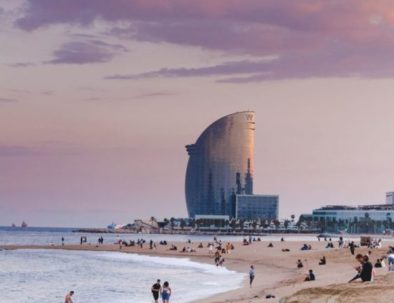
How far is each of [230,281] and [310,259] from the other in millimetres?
21407

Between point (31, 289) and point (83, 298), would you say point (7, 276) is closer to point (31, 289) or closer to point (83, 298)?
point (31, 289)

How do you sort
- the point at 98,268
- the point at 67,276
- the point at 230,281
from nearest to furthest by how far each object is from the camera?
the point at 230,281
the point at 67,276
the point at 98,268

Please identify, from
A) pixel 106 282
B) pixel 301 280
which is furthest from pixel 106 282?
pixel 301 280

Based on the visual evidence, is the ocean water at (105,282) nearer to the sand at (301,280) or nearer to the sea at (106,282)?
the sea at (106,282)

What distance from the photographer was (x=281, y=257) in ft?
258

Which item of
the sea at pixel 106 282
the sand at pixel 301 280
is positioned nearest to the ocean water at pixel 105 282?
the sea at pixel 106 282

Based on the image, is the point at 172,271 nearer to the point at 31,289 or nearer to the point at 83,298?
the point at 31,289

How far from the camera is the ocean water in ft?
Result: 142

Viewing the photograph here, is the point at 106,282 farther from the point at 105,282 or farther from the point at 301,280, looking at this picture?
the point at 301,280

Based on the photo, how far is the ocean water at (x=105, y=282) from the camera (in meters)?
43.3

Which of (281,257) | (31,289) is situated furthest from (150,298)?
(281,257)

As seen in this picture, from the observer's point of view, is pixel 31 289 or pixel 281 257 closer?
pixel 31 289

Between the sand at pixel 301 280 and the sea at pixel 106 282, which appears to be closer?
the sand at pixel 301 280

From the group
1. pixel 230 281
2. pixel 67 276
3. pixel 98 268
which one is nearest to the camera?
pixel 230 281
